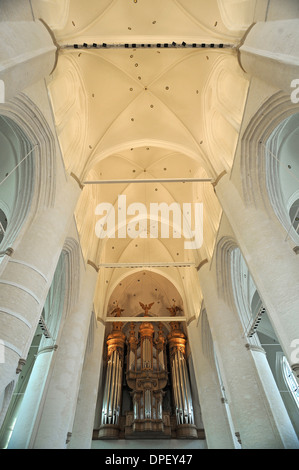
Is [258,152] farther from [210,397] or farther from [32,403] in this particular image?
[210,397]

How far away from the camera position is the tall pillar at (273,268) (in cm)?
563

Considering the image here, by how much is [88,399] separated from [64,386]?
4.28m

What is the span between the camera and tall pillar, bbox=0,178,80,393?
5445mm

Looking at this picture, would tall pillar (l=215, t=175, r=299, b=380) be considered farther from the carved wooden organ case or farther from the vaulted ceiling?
the carved wooden organ case

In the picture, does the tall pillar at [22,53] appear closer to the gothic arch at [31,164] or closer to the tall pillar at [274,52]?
the gothic arch at [31,164]

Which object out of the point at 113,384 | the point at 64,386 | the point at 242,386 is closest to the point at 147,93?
the point at 64,386

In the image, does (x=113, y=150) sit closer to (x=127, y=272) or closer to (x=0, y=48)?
(x=0, y=48)

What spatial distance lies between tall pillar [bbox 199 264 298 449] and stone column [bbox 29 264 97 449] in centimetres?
459

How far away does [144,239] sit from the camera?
1762cm

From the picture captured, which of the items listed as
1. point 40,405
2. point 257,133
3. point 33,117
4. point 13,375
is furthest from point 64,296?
point 257,133

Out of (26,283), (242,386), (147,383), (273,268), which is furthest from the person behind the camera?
(147,383)

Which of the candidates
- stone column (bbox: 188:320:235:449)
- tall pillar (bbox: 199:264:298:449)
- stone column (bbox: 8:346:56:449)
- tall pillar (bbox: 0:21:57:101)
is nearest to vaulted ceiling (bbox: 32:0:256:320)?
tall pillar (bbox: 0:21:57:101)

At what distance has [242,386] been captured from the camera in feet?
29.0

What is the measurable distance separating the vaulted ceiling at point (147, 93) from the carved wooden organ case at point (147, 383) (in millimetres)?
4536
